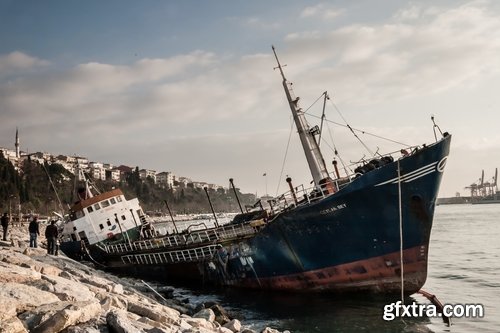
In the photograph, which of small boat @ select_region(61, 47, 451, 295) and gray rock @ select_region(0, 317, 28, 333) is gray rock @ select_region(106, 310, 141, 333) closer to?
gray rock @ select_region(0, 317, 28, 333)

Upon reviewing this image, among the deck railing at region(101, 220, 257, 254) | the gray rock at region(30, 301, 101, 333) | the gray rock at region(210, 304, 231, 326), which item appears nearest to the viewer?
the gray rock at region(30, 301, 101, 333)

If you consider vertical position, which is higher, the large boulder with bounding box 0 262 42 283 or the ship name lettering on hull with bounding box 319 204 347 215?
the large boulder with bounding box 0 262 42 283

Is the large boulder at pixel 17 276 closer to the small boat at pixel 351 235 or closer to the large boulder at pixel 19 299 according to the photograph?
the large boulder at pixel 19 299

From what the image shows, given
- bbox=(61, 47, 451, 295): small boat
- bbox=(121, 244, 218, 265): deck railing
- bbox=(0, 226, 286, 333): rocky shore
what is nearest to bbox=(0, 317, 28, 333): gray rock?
bbox=(0, 226, 286, 333): rocky shore

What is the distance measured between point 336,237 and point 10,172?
11429 cm

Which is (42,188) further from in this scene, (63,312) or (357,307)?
(63,312)

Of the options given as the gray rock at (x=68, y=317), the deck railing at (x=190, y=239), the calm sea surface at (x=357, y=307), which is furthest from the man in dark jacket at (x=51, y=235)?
the gray rock at (x=68, y=317)

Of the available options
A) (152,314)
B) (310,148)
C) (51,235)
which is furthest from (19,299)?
(51,235)

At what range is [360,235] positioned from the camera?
1525cm

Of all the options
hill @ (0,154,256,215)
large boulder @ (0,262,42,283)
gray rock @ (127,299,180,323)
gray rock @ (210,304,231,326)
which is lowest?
gray rock @ (210,304,231,326)

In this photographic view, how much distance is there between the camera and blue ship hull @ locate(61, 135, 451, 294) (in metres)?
14.7

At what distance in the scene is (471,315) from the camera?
1419cm

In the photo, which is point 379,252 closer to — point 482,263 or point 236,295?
point 236,295

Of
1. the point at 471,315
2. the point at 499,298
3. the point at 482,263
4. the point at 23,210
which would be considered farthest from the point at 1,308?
the point at 23,210
